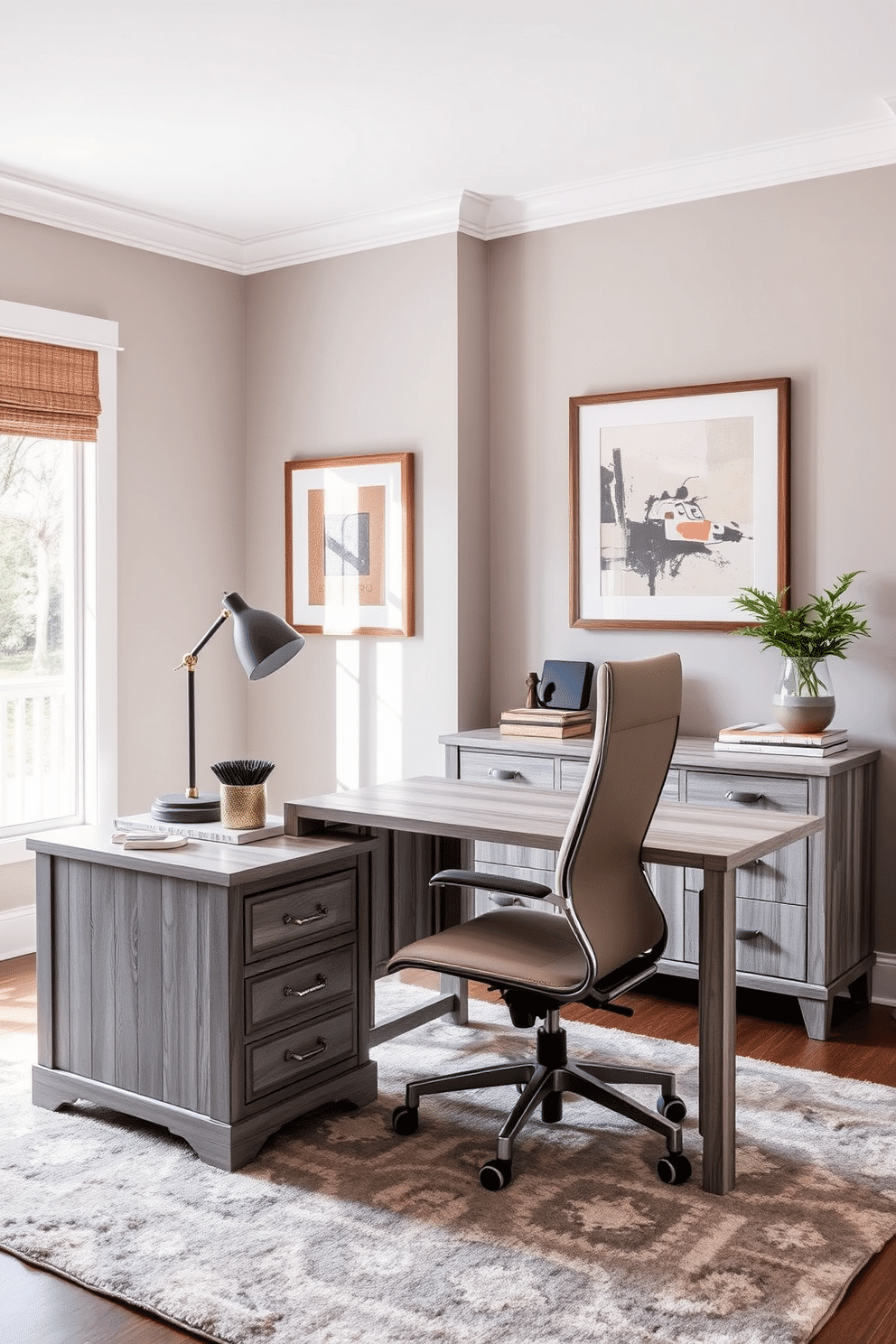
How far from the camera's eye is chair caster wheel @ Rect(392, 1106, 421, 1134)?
9.53 feet

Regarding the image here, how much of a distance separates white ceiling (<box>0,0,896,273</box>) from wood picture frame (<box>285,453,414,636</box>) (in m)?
0.87

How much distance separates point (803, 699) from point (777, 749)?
17 cm

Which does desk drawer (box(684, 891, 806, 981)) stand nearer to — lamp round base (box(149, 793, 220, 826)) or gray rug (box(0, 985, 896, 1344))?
gray rug (box(0, 985, 896, 1344))

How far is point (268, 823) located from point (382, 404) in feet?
7.30

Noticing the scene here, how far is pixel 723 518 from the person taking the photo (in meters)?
4.21

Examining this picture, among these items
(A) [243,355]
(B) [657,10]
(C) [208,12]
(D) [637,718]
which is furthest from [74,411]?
(D) [637,718]

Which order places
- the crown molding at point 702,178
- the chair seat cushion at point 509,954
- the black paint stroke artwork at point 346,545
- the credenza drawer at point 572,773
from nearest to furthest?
the chair seat cushion at point 509,954 → the crown molding at point 702,178 → the credenza drawer at point 572,773 → the black paint stroke artwork at point 346,545

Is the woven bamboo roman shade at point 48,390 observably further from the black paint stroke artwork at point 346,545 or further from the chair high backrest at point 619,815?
A: the chair high backrest at point 619,815

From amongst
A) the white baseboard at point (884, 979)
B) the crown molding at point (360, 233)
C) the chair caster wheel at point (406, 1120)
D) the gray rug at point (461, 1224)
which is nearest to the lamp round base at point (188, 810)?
the gray rug at point (461, 1224)

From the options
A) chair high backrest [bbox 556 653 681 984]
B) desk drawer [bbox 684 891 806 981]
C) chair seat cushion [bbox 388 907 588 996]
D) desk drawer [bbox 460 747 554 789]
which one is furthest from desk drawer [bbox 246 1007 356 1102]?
desk drawer [bbox 460 747 554 789]

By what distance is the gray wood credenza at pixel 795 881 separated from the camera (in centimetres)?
361

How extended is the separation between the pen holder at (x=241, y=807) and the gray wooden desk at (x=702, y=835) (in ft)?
0.26

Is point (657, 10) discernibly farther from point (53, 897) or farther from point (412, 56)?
point (53, 897)

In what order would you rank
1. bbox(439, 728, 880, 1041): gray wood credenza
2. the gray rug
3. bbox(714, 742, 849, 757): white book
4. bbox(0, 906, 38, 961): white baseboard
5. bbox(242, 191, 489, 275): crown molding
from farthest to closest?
bbox(242, 191, 489, 275): crown molding → bbox(0, 906, 38, 961): white baseboard → bbox(714, 742, 849, 757): white book → bbox(439, 728, 880, 1041): gray wood credenza → the gray rug
